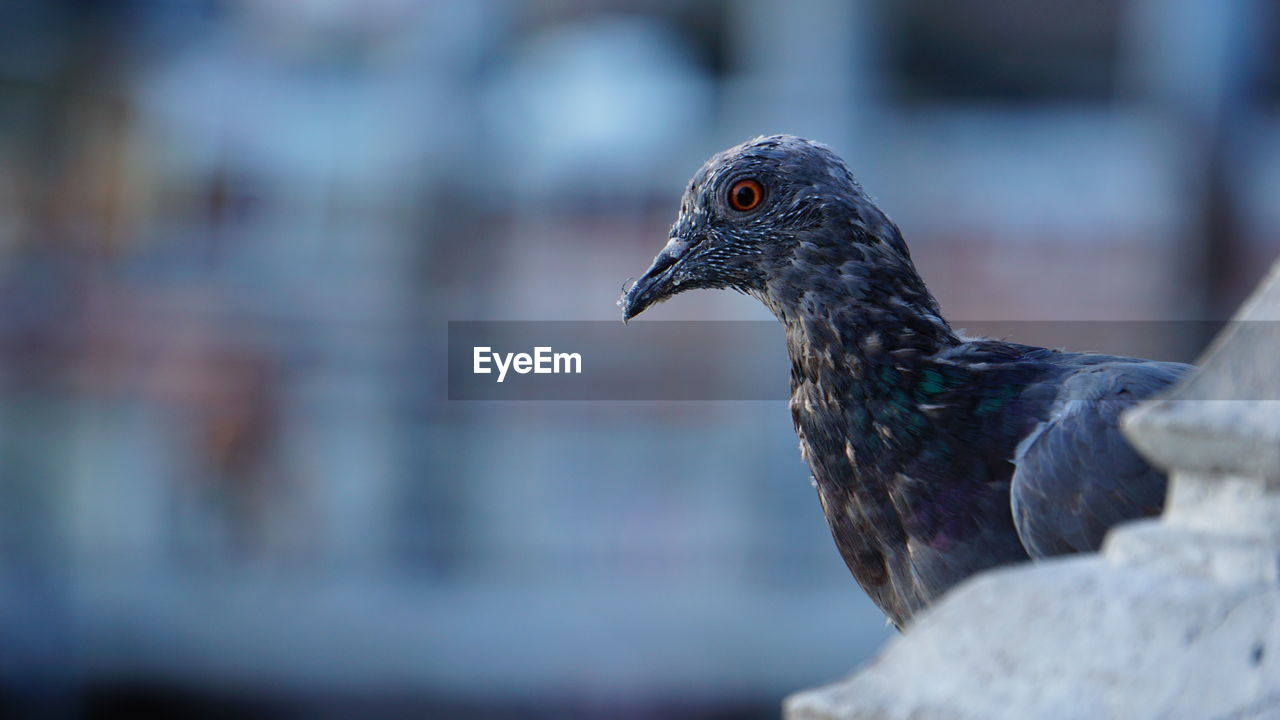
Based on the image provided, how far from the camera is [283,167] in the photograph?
12.2 metres

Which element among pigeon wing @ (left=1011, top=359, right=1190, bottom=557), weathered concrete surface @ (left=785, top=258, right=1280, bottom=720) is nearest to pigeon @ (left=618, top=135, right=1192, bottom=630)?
pigeon wing @ (left=1011, top=359, right=1190, bottom=557)

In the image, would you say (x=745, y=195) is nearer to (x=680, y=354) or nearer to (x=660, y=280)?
(x=660, y=280)

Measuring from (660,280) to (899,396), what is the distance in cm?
52

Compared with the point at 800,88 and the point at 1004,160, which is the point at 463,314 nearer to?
the point at 800,88

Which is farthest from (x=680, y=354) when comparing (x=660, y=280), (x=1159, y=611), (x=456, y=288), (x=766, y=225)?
(x=1159, y=611)

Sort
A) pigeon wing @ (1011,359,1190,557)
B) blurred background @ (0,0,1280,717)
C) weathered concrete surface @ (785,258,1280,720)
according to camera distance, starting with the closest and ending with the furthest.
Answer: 1. weathered concrete surface @ (785,258,1280,720)
2. pigeon wing @ (1011,359,1190,557)
3. blurred background @ (0,0,1280,717)

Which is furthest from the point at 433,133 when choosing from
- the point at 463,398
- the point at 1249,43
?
the point at 1249,43

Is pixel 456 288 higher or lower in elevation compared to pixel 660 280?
higher

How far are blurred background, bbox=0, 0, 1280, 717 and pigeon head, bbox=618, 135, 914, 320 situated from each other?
8.77 meters

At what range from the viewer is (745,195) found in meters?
2.54

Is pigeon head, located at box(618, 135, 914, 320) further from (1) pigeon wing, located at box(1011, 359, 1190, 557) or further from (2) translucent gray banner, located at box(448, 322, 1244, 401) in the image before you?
(2) translucent gray banner, located at box(448, 322, 1244, 401)

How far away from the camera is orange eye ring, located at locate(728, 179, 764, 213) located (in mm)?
2523

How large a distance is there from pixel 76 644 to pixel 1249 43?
1060 centimetres

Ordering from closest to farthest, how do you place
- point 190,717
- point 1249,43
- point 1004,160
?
point 1249,43
point 1004,160
point 190,717
